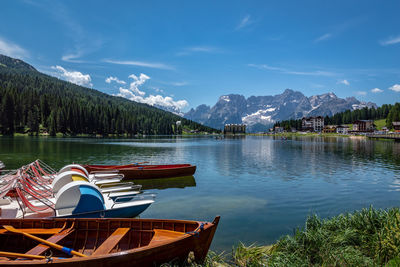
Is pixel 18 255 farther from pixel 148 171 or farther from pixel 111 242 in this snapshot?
pixel 148 171

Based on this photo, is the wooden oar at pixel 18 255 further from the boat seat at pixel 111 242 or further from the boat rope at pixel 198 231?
the boat rope at pixel 198 231

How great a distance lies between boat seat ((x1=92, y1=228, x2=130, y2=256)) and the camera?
9.48m

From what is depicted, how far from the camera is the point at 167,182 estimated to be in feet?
104

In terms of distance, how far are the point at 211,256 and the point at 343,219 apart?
7.27m

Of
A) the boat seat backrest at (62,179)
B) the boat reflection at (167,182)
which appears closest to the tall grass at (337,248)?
the boat seat backrest at (62,179)

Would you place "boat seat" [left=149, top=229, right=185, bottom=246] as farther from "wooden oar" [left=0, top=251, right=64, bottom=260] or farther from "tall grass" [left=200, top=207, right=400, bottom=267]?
"wooden oar" [left=0, top=251, right=64, bottom=260]

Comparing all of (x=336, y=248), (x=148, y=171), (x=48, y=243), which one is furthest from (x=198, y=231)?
(x=148, y=171)

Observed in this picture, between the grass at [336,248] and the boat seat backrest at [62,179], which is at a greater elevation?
the boat seat backrest at [62,179]

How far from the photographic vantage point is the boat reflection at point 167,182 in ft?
96.3

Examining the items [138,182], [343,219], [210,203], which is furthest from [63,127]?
[343,219]

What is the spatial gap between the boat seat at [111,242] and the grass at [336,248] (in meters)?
3.10

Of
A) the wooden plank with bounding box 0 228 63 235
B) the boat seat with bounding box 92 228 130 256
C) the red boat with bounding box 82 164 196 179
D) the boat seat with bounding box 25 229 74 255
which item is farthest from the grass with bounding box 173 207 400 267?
the red boat with bounding box 82 164 196 179

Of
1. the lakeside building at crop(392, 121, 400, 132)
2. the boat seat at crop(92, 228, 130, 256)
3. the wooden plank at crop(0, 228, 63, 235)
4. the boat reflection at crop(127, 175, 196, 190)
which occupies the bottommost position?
the boat reflection at crop(127, 175, 196, 190)

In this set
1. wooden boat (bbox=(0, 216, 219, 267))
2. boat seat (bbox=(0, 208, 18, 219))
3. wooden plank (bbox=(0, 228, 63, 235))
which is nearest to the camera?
wooden boat (bbox=(0, 216, 219, 267))
